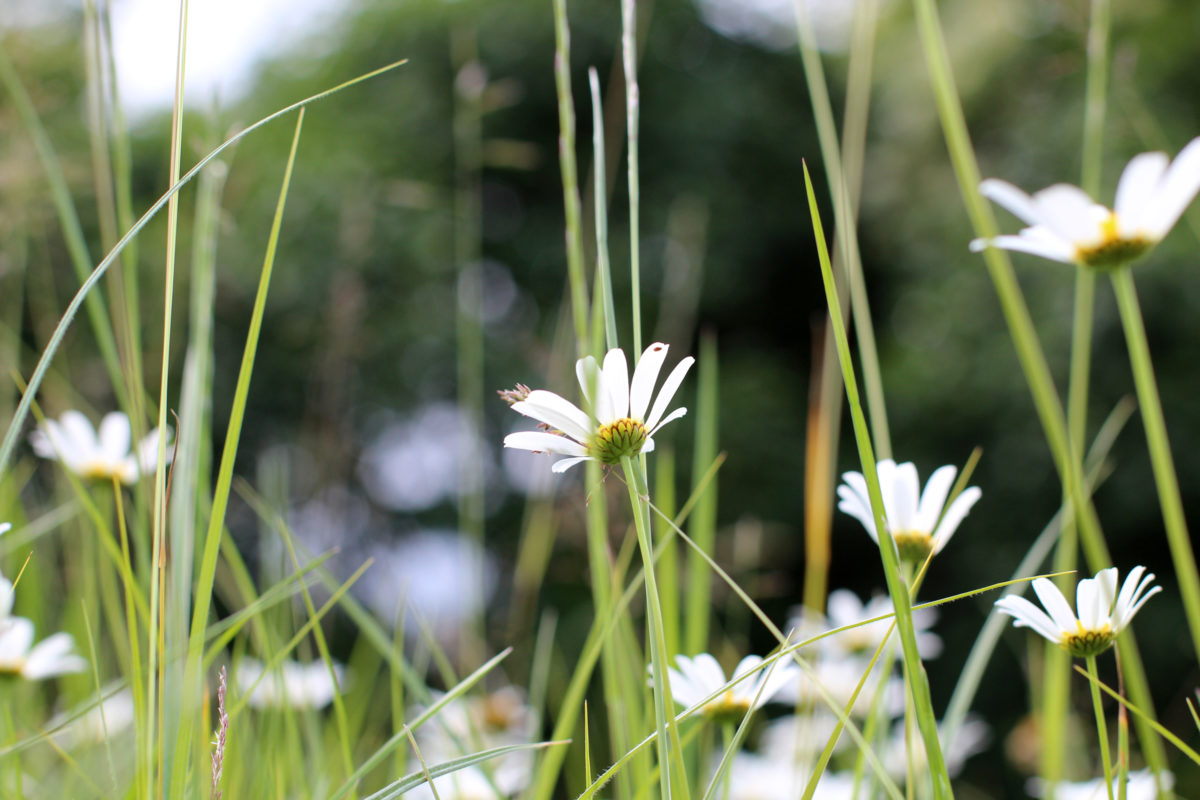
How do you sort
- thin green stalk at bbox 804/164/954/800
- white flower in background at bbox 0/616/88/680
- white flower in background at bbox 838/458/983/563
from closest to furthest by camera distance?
1. thin green stalk at bbox 804/164/954/800
2. white flower in background at bbox 838/458/983/563
3. white flower in background at bbox 0/616/88/680

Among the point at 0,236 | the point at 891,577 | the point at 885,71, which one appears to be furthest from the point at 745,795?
the point at 885,71

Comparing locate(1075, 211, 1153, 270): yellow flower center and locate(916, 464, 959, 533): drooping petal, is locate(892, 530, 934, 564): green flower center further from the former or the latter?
locate(1075, 211, 1153, 270): yellow flower center

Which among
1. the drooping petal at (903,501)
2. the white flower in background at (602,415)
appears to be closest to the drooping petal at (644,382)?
the white flower in background at (602,415)

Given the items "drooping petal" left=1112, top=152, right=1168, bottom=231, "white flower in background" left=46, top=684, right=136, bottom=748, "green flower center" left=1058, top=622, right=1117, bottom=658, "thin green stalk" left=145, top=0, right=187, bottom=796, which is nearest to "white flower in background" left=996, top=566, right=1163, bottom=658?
"green flower center" left=1058, top=622, right=1117, bottom=658

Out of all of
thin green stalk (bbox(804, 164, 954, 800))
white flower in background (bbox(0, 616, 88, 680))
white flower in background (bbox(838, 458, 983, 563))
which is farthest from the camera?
white flower in background (bbox(0, 616, 88, 680))

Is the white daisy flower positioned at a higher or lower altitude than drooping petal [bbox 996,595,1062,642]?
higher

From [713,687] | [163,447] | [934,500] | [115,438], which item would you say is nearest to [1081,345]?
[934,500]

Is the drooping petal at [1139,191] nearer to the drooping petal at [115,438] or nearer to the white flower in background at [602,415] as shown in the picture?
the white flower in background at [602,415]

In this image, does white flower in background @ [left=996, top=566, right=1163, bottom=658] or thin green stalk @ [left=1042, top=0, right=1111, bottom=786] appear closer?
white flower in background @ [left=996, top=566, right=1163, bottom=658]

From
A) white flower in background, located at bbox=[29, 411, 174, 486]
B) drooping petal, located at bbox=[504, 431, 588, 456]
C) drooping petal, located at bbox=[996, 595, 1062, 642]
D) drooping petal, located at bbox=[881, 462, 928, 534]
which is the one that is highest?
drooping petal, located at bbox=[504, 431, 588, 456]
